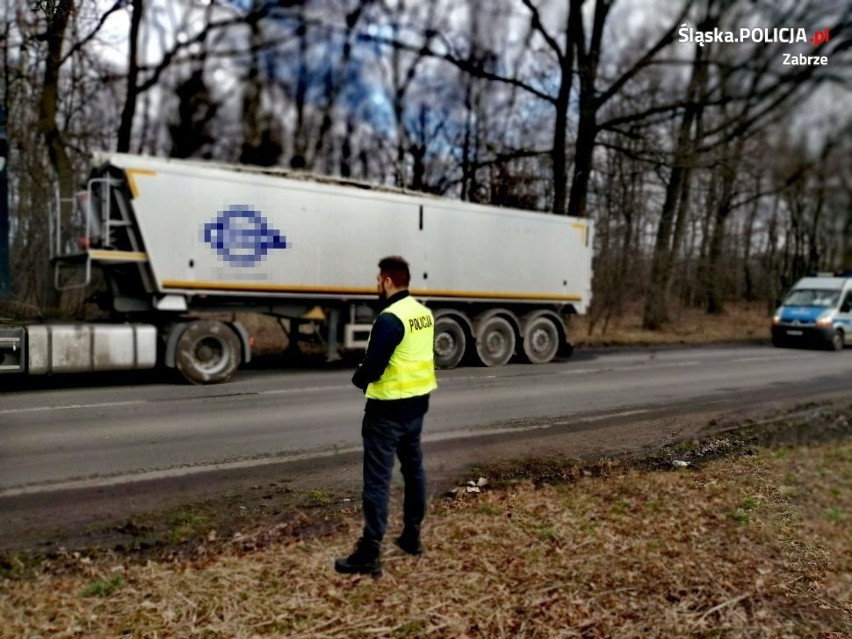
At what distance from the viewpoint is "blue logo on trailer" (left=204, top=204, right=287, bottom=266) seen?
1146cm

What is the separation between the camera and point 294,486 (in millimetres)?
5703

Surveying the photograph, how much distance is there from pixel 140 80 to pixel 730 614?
18.5 m

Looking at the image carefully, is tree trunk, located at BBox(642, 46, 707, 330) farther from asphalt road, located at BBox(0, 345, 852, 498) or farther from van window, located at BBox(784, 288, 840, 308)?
asphalt road, located at BBox(0, 345, 852, 498)

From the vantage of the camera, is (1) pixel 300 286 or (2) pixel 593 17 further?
(2) pixel 593 17

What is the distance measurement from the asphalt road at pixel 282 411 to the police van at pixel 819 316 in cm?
728

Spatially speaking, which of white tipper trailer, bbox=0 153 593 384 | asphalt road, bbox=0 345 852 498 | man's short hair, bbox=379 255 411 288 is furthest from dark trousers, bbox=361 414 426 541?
white tipper trailer, bbox=0 153 593 384

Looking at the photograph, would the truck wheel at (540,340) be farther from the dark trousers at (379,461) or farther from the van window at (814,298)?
the dark trousers at (379,461)

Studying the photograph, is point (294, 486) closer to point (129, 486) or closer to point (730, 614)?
point (129, 486)

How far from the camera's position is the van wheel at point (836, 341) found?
21.7m

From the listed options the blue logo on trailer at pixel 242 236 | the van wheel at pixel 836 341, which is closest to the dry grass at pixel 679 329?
the van wheel at pixel 836 341

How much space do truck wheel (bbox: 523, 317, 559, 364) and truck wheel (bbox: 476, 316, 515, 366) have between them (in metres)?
0.40

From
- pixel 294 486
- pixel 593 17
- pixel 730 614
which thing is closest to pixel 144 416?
pixel 294 486

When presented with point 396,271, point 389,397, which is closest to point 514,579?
A: point 389,397

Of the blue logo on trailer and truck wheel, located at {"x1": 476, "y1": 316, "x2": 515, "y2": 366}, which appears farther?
truck wheel, located at {"x1": 476, "y1": 316, "x2": 515, "y2": 366}
